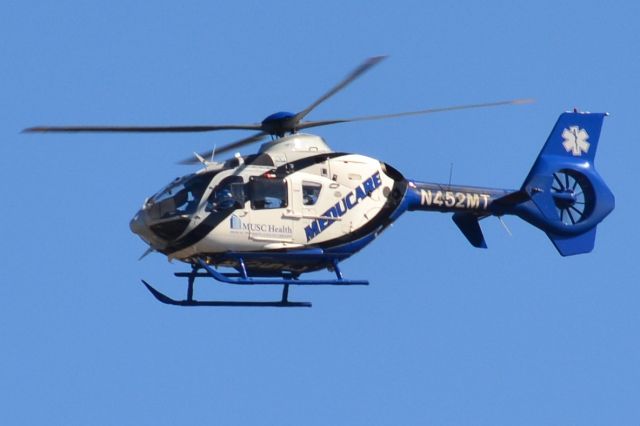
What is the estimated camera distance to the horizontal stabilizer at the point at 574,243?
21656mm

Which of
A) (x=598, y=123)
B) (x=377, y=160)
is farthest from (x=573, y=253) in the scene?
(x=377, y=160)

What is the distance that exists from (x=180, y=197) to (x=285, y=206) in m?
1.31

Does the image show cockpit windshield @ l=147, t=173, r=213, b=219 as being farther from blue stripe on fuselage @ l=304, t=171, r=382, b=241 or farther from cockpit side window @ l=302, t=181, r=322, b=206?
blue stripe on fuselage @ l=304, t=171, r=382, b=241

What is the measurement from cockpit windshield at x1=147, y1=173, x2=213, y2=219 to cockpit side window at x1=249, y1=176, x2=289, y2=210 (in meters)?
0.56

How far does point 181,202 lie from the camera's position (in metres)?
18.2

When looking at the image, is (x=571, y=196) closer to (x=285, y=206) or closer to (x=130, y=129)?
(x=285, y=206)

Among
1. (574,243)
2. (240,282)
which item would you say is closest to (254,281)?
(240,282)

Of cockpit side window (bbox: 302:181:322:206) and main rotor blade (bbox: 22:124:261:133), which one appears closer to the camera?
main rotor blade (bbox: 22:124:261:133)

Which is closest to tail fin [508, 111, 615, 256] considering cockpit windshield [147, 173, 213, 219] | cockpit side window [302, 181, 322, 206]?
cockpit side window [302, 181, 322, 206]

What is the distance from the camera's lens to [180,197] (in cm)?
1825

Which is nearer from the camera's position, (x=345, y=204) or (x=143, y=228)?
(x=143, y=228)

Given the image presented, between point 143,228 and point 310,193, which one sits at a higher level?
point 310,193

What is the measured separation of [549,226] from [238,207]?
517cm

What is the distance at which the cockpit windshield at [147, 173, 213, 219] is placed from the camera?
18.2 metres
